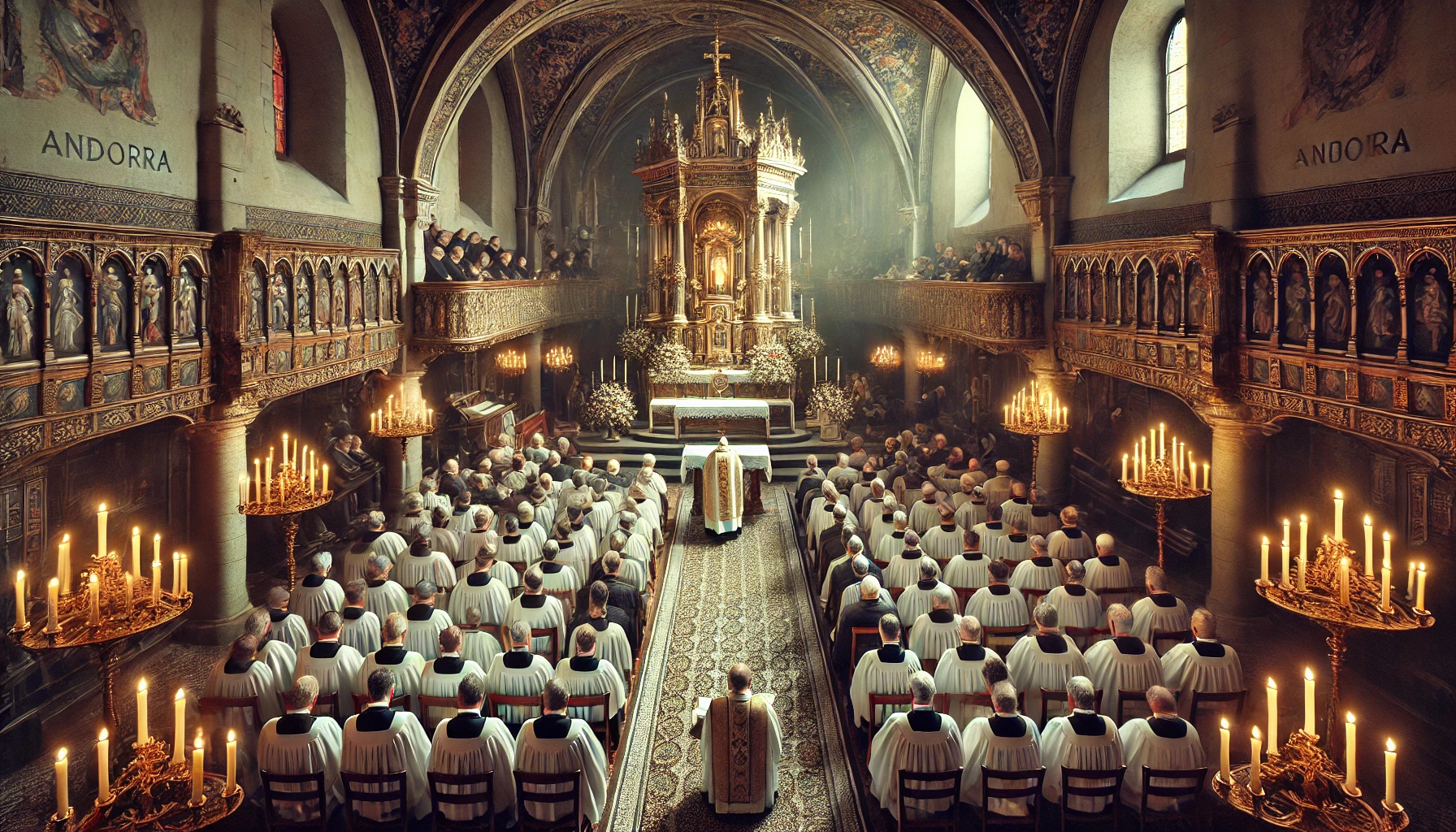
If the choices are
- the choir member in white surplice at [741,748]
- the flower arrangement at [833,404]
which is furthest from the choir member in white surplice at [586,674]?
the flower arrangement at [833,404]

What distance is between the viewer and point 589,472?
1455 cm

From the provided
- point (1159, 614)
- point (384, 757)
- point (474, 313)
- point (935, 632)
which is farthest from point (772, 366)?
point (384, 757)

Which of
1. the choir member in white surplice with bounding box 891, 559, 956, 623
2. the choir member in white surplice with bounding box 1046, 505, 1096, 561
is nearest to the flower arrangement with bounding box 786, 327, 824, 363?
the choir member in white surplice with bounding box 1046, 505, 1096, 561

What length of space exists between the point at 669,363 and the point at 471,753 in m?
17.1

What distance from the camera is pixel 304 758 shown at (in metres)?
6.13

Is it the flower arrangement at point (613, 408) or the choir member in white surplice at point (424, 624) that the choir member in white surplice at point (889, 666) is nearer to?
the choir member in white surplice at point (424, 624)

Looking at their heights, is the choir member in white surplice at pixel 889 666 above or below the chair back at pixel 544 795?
above

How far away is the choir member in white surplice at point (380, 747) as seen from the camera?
6.13m

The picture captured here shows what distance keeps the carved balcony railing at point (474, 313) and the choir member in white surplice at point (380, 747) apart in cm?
1046

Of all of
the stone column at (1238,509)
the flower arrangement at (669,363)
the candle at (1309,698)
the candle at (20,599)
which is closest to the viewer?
the candle at (1309,698)

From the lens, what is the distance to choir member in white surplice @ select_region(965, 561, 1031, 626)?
8.80 m

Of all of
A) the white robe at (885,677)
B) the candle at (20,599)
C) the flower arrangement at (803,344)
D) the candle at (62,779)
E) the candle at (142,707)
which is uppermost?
the flower arrangement at (803,344)

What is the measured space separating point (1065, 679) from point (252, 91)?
11.9m

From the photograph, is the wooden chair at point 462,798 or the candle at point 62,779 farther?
the wooden chair at point 462,798
